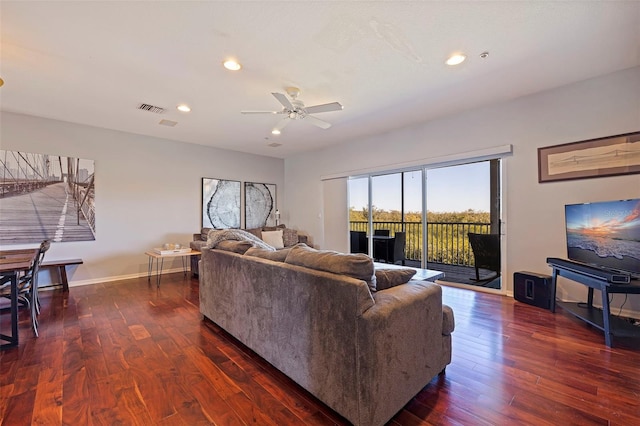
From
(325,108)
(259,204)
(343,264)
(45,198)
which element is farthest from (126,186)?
(343,264)

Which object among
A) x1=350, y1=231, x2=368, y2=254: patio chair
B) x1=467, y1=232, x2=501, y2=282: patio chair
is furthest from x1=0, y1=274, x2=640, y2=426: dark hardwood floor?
x1=350, y1=231, x2=368, y2=254: patio chair

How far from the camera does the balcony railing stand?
4766mm

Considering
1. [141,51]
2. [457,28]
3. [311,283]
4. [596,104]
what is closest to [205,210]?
[141,51]

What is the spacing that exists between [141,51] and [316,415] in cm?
326

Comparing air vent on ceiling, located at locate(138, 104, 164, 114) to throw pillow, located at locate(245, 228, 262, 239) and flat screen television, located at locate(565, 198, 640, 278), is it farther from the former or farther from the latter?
flat screen television, located at locate(565, 198, 640, 278)

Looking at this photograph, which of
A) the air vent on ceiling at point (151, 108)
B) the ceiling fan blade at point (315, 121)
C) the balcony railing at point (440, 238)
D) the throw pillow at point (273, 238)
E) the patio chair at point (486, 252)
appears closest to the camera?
the ceiling fan blade at point (315, 121)

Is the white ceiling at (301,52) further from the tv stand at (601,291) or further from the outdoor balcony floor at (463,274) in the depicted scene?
the outdoor balcony floor at (463,274)

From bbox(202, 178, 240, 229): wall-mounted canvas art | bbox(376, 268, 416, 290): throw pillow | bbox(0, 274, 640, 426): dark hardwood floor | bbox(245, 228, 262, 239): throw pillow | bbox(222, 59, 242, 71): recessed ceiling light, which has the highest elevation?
bbox(222, 59, 242, 71): recessed ceiling light

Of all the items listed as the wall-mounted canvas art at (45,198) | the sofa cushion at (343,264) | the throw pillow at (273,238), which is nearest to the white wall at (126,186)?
the wall-mounted canvas art at (45,198)

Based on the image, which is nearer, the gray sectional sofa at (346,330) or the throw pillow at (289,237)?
the gray sectional sofa at (346,330)

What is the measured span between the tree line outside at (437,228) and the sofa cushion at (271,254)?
11.1 ft

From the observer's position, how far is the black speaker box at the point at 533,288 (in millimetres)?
3256

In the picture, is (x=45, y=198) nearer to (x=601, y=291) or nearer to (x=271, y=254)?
(x=271, y=254)

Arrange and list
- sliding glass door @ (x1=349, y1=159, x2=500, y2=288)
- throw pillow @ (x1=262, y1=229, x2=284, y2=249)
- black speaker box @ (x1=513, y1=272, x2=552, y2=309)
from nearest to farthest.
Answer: black speaker box @ (x1=513, y1=272, x2=552, y2=309) → sliding glass door @ (x1=349, y1=159, x2=500, y2=288) → throw pillow @ (x1=262, y1=229, x2=284, y2=249)
